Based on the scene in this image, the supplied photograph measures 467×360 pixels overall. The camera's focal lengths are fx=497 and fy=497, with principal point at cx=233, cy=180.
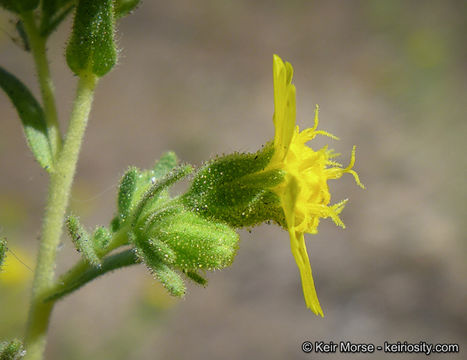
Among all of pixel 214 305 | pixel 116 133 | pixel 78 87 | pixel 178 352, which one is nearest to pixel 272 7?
pixel 116 133

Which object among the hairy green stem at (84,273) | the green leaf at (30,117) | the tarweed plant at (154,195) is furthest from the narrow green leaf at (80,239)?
the green leaf at (30,117)

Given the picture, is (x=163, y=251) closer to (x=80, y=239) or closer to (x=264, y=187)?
(x=80, y=239)

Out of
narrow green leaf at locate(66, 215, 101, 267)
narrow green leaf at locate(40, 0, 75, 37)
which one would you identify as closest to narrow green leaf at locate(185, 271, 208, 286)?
narrow green leaf at locate(66, 215, 101, 267)

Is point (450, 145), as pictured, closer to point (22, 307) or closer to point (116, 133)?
point (116, 133)

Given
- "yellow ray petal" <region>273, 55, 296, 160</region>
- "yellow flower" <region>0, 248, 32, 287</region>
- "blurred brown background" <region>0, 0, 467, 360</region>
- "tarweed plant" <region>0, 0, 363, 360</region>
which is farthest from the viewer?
"blurred brown background" <region>0, 0, 467, 360</region>

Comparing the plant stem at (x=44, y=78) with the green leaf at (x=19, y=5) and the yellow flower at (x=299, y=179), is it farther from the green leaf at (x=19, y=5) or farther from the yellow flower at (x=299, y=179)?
the yellow flower at (x=299, y=179)

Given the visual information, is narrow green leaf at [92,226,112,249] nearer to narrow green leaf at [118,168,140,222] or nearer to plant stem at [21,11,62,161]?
narrow green leaf at [118,168,140,222]
